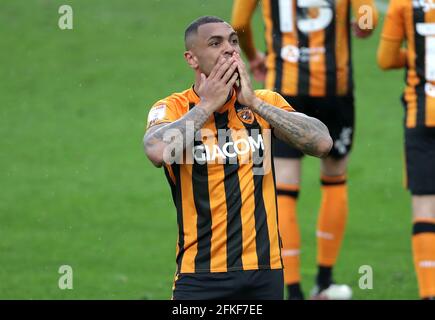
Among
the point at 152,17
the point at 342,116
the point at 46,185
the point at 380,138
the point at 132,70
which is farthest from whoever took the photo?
the point at 152,17

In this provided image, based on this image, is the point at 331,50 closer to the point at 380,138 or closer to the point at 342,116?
the point at 342,116

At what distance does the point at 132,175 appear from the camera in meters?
12.1

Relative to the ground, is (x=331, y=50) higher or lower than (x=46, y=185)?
higher

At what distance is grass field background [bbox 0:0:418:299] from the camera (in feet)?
27.8

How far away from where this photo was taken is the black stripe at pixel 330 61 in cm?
764

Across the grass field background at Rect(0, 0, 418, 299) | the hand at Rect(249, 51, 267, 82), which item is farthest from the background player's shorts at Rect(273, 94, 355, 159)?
the grass field background at Rect(0, 0, 418, 299)

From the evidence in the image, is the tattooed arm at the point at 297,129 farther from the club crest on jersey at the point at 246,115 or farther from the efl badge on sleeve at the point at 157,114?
the efl badge on sleeve at the point at 157,114

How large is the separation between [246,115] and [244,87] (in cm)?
24

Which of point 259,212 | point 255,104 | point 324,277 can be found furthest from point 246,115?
point 324,277

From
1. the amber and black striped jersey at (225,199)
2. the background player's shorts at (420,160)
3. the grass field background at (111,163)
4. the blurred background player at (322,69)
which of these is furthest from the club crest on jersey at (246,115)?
the grass field background at (111,163)

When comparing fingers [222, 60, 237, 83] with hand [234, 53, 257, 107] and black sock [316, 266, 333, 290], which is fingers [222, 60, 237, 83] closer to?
hand [234, 53, 257, 107]

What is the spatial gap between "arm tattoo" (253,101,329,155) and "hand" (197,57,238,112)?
175 millimetres

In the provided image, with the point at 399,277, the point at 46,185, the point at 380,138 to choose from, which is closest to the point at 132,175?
the point at 46,185

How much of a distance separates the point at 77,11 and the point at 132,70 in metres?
3.29
